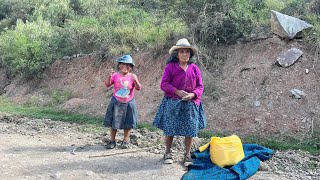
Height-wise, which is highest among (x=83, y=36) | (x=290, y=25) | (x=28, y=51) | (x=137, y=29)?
(x=290, y=25)

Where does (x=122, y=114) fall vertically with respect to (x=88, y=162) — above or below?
above

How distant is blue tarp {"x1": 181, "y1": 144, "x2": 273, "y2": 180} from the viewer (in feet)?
15.6

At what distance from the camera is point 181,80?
527cm

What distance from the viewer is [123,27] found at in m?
11.7

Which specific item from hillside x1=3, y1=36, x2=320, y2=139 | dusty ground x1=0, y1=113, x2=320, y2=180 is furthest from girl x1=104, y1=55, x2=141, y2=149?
hillside x1=3, y1=36, x2=320, y2=139

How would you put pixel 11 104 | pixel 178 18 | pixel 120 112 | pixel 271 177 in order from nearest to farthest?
pixel 271 177 < pixel 120 112 < pixel 178 18 < pixel 11 104

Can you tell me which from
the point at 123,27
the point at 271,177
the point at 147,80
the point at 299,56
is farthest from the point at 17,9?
the point at 271,177

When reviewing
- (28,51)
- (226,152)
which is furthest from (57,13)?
(226,152)

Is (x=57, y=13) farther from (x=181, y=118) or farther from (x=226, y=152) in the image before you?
(x=226, y=152)

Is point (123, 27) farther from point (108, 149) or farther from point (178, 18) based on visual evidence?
point (108, 149)

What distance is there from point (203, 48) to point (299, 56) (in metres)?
2.26

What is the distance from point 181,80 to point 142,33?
19.8 feet

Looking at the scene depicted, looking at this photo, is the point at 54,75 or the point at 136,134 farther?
the point at 54,75

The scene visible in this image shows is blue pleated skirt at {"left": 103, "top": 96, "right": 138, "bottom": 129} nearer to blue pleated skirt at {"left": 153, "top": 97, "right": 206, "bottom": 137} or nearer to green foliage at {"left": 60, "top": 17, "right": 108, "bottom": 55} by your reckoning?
blue pleated skirt at {"left": 153, "top": 97, "right": 206, "bottom": 137}
